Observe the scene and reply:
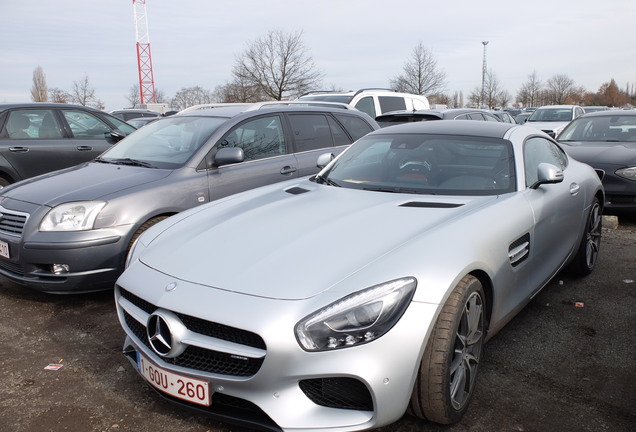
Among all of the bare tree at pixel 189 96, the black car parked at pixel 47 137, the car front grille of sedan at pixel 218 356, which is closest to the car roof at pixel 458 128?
the car front grille of sedan at pixel 218 356

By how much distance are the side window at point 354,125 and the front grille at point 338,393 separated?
4.60 m

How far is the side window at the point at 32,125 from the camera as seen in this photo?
683cm

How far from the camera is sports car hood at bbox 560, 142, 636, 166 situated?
6.62 metres

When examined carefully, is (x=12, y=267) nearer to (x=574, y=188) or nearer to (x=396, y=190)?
(x=396, y=190)

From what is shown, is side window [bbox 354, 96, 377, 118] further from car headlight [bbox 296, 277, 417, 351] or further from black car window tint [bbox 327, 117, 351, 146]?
car headlight [bbox 296, 277, 417, 351]

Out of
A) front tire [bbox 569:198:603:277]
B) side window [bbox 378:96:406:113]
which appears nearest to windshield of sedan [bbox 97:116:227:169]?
front tire [bbox 569:198:603:277]

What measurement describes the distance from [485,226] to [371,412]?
1201mm

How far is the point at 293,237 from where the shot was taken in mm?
2725

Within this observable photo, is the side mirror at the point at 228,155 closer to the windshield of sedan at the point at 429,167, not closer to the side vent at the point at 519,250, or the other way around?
the windshield of sedan at the point at 429,167

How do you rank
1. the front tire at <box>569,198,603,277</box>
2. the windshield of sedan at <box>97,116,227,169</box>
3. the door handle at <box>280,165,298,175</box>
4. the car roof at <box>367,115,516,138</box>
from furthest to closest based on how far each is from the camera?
the door handle at <box>280,165,298,175</box>, the windshield of sedan at <box>97,116,227,169</box>, the front tire at <box>569,198,603,277</box>, the car roof at <box>367,115,516,138</box>

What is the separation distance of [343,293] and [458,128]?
2248 millimetres

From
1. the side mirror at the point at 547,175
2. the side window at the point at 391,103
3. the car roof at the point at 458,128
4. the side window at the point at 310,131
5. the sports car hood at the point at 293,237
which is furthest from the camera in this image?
the side window at the point at 391,103

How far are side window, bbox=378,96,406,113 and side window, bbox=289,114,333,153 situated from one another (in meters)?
5.87

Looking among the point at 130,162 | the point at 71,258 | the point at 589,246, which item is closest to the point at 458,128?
the point at 589,246
